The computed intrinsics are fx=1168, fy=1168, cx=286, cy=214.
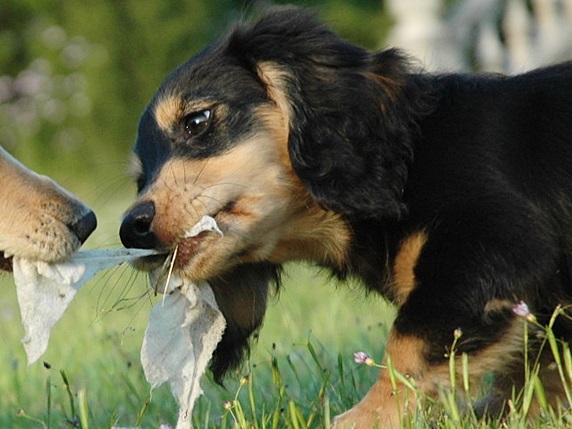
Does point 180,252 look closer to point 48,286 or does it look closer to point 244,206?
point 244,206

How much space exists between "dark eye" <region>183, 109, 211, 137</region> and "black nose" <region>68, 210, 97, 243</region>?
73cm

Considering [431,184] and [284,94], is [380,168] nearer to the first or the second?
[431,184]

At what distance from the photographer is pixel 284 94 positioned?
3977 millimetres

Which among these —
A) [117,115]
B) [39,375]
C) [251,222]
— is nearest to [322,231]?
[251,222]

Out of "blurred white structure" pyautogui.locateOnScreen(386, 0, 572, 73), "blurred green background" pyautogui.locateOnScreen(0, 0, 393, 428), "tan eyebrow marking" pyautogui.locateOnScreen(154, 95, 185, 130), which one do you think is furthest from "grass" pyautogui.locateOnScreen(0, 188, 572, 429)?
"blurred green background" pyautogui.locateOnScreen(0, 0, 393, 428)

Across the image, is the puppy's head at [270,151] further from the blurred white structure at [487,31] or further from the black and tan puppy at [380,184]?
the blurred white structure at [487,31]

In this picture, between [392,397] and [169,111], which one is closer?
[392,397]

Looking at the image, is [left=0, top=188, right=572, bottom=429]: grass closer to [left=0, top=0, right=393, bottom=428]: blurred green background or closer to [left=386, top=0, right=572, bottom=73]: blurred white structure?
[left=386, top=0, right=572, bottom=73]: blurred white structure

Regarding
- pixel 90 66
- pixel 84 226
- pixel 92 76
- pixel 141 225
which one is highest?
pixel 141 225

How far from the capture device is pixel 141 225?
3.75 meters

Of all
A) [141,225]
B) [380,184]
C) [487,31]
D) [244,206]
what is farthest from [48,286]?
[487,31]

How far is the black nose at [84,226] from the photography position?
4.47 m

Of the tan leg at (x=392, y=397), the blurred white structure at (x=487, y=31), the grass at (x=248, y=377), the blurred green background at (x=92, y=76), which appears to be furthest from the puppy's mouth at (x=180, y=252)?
the blurred green background at (x=92, y=76)

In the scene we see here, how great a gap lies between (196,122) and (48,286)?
751 millimetres
